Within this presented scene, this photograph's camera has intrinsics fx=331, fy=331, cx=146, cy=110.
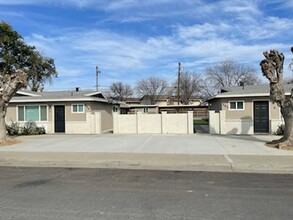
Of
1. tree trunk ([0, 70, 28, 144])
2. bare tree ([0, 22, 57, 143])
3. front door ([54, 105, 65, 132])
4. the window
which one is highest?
bare tree ([0, 22, 57, 143])

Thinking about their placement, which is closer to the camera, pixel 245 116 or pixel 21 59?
pixel 245 116

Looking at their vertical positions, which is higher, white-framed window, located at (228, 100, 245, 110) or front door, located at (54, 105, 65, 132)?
white-framed window, located at (228, 100, 245, 110)

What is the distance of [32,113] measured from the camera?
2447 centimetres

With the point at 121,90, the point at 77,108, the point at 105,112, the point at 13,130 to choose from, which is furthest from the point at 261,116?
the point at 121,90

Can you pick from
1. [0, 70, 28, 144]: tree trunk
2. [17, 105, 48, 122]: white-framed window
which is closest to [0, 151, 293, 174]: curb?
[0, 70, 28, 144]: tree trunk

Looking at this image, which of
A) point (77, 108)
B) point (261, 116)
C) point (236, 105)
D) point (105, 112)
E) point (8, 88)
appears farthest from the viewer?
point (105, 112)

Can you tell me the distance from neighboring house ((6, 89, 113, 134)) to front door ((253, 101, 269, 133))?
10702 mm

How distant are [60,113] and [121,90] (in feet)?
172

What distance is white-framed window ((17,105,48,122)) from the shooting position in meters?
24.3

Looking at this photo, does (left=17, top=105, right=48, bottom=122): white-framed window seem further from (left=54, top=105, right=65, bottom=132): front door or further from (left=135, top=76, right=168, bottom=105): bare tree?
(left=135, top=76, right=168, bottom=105): bare tree

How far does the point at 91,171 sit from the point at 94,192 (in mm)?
2700

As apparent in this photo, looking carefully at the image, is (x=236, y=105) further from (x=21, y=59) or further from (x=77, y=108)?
(x=21, y=59)

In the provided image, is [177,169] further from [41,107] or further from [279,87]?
[41,107]

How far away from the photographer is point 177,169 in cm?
1011
